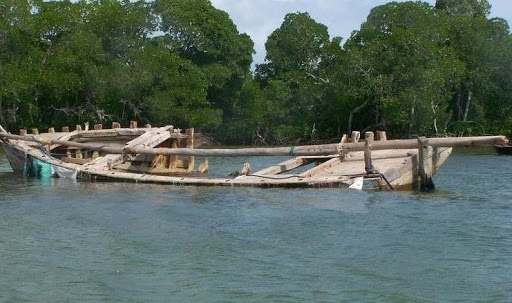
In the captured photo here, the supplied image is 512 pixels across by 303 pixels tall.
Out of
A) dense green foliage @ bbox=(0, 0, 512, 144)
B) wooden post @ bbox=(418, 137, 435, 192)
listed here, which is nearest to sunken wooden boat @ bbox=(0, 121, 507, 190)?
wooden post @ bbox=(418, 137, 435, 192)

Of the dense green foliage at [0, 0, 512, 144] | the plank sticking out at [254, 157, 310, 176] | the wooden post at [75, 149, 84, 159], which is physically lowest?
the plank sticking out at [254, 157, 310, 176]

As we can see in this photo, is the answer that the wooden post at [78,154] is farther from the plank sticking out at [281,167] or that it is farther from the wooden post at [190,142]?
the plank sticking out at [281,167]

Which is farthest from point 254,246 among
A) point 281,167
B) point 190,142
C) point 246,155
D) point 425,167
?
point 190,142

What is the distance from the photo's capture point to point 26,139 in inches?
997

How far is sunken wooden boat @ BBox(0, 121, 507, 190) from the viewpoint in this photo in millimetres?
18281

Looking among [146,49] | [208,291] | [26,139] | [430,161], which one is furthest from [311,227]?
[146,49]

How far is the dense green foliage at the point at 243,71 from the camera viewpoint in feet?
157

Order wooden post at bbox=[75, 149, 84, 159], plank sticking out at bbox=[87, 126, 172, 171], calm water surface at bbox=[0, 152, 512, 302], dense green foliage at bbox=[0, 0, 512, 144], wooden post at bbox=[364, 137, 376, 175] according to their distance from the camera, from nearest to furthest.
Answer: calm water surface at bbox=[0, 152, 512, 302] < wooden post at bbox=[364, 137, 376, 175] < plank sticking out at bbox=[87, 126, 172, 171] < wooden post at bbox=[75, 149, 84, 159] < dense green foliage at bbox=[0, 0, 512, 144]

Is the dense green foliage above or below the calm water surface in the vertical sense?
above

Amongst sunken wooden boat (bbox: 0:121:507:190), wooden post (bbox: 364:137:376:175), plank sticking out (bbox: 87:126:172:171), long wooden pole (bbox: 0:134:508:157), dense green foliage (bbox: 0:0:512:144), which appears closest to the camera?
long wooden pole (bbox: 0:134:508:157)

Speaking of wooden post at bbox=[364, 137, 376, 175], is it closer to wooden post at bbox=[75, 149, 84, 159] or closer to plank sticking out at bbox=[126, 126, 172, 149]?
plank sticking out at bbox=[126, 126, 172, 149]

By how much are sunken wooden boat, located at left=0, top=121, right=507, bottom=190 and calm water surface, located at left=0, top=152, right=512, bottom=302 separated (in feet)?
1.66

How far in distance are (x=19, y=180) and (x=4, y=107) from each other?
2906cm

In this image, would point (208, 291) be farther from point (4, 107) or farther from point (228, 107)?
point (228, 107)
